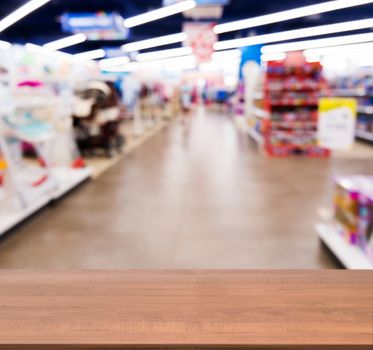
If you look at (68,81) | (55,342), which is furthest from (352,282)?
(68,81)

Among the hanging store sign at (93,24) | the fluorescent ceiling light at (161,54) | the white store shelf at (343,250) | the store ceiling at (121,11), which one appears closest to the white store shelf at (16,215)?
the white store shelf at (343,250)

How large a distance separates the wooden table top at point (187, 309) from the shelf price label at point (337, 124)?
1826 millimetres

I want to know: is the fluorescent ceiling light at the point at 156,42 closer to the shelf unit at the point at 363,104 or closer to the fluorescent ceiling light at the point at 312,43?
the fluorescent ceiling light at the point at 312,43

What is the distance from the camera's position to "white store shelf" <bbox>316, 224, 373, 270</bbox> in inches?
109

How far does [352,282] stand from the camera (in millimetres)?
1261

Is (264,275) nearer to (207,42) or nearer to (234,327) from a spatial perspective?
(234,327)

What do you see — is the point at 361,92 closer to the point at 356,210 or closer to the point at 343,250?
the point at 356,210

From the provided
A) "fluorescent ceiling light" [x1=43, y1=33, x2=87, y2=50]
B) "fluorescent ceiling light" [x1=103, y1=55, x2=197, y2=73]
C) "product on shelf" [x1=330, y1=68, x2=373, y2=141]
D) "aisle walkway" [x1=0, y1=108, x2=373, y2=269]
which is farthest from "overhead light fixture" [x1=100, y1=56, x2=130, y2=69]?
"aisle walkway" [x1=0, y1=108, x2=373, y2=269]

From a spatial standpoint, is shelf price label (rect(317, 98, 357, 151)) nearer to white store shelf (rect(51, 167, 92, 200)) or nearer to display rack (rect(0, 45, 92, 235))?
display rack (rect(0, 45, 92, 235))

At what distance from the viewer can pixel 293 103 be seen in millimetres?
8211

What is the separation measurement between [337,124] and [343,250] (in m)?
0.89

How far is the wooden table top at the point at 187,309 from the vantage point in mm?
980

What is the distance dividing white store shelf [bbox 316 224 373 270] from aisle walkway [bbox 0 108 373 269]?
133 millimetres

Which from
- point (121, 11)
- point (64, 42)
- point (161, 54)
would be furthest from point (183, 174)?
point (161, 54)
